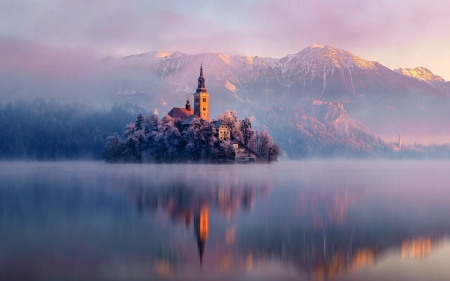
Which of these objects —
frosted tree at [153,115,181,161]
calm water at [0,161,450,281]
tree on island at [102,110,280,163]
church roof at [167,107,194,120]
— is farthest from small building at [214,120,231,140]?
calm water at [0,161,450,281]

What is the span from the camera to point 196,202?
120 ft

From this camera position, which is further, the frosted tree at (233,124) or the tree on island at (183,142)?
the frosted tree at (233,124)

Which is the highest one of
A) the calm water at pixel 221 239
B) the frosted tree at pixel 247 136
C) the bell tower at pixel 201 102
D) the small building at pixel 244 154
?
the bell tower at pixel 201 102

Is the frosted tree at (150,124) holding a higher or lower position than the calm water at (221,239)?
higher

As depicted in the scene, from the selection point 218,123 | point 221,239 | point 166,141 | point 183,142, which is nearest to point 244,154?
point 218,123

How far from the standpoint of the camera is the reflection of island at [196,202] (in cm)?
2790

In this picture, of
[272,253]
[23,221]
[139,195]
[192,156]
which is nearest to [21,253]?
[23,221]

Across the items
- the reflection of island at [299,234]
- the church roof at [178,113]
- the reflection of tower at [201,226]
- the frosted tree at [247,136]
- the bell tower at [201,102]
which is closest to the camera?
the reflection of island at [299,234]

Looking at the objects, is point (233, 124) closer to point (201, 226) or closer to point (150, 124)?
point (150, 124)

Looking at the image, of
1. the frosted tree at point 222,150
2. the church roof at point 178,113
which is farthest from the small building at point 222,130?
the church roof at point 178,113

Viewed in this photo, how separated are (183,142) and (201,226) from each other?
102 meters

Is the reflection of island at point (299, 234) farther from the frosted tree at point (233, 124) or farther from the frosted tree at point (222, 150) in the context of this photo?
the frosted tree at point (233, 124)

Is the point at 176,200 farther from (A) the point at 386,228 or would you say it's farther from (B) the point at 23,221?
(A) the point at 386,228

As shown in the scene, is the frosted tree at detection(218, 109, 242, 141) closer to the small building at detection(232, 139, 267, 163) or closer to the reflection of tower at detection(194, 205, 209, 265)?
→ the small building at detection(232, 139, 267, 163)
